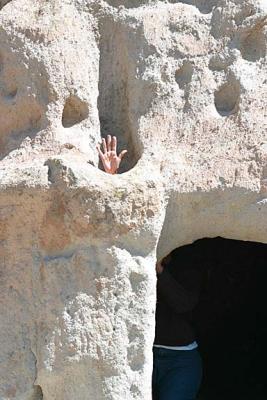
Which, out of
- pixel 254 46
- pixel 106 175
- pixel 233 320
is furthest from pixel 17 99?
pixel 233 320

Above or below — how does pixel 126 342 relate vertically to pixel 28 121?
below

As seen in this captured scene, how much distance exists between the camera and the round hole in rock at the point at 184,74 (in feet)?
10.7

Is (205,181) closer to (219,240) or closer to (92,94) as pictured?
(92,94)

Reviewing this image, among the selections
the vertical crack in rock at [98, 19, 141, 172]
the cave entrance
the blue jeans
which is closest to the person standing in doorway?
the blue jeans

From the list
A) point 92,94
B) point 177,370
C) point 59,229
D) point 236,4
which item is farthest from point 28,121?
point 177,370

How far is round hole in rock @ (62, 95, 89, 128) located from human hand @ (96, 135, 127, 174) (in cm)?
12

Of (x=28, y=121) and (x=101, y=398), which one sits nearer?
(x=101, y=398)

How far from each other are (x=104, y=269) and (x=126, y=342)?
0.21 meters

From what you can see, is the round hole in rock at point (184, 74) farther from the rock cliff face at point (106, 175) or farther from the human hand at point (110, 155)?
the human hand at point (110, 155)

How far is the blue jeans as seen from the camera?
3.55m

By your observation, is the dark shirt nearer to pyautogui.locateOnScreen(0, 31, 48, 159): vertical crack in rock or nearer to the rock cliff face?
the rock cliff face

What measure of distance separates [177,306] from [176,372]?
8.9 inches

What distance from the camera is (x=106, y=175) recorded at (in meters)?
3.00

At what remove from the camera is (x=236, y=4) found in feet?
10.8
